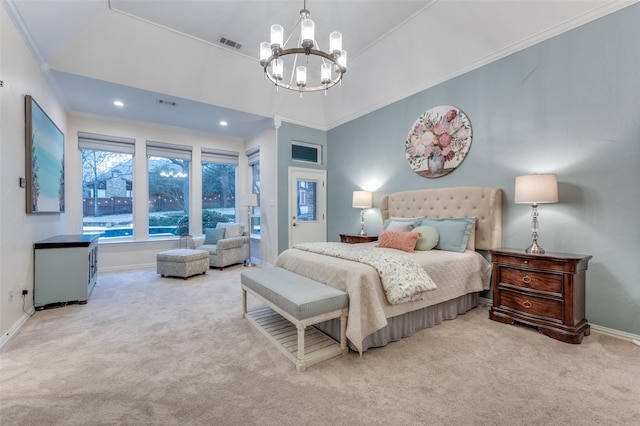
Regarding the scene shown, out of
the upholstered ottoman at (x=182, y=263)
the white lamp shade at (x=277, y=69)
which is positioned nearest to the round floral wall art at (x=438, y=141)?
the white lamp shade at (x=277, y=69)

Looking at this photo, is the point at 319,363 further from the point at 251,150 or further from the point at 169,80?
the point at 251,150

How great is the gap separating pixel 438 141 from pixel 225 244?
4.18 m

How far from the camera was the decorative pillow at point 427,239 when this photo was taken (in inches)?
135

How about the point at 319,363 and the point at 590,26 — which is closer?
the point at 319,363

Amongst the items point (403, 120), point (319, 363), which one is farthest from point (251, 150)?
point (319, 363)

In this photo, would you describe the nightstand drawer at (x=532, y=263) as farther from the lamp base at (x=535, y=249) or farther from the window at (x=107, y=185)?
the window at (x=107, y=185)

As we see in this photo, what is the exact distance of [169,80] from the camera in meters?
4.23

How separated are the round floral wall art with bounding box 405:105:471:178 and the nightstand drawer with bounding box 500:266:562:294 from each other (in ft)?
5.14

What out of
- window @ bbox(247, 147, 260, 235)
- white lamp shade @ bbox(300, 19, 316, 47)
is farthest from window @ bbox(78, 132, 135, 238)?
white lamp shade @ bbox(300, 19, 316, 47)

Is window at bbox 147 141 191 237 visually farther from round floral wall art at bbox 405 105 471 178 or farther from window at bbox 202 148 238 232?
round floral wall art at bbox 405 105 471 178

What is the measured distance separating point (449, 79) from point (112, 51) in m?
4.56

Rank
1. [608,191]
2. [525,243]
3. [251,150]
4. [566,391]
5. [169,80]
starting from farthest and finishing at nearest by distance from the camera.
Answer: [251,150] < [169,80] < [525,243] < [608,191] < [566,391]

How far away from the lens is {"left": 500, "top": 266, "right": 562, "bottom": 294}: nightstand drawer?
2512 millimetres

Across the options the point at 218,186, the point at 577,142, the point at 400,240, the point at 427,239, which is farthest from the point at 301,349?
the point at 218,186
